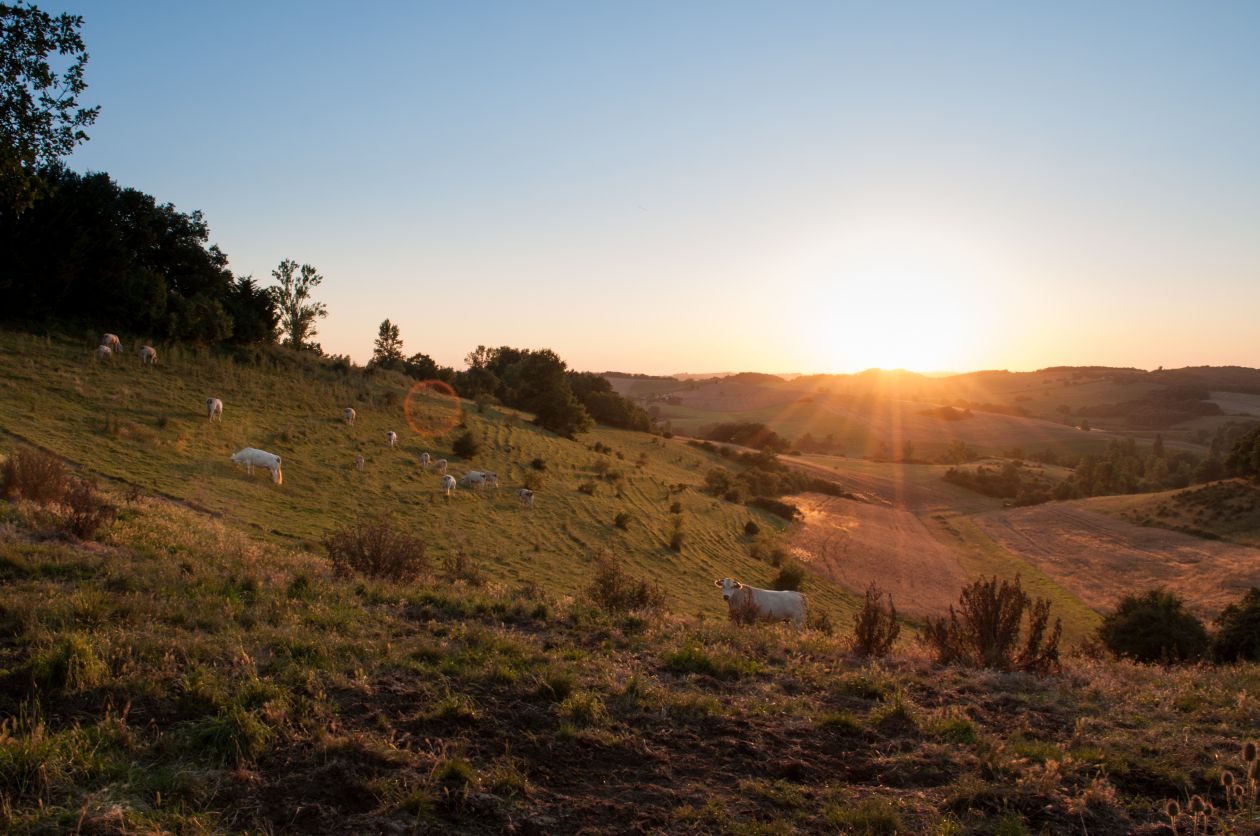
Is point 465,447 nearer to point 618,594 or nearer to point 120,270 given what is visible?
point 120,270

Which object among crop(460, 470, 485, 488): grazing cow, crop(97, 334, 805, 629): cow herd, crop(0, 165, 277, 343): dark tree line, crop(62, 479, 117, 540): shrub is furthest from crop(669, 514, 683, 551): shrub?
crop(0, 165, 277, 343): dark tree line

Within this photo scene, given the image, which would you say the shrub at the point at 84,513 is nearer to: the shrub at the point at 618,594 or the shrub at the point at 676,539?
the shrub at the point at 618,594

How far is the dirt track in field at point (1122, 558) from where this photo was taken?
36750 mm

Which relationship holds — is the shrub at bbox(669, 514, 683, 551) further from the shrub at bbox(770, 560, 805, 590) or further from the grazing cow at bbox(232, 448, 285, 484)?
the grazing cow at bbox(232, 448, 285, 484)

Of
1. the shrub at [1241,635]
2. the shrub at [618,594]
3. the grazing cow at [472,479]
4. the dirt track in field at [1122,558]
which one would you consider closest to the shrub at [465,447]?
the grazing cow at [472,479]

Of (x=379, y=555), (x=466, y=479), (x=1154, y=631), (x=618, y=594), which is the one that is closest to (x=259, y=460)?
(x=466, y=479)

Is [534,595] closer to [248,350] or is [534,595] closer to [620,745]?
[620,745]

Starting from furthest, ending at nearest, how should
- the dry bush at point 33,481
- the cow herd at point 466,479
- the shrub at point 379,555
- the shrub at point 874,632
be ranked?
the cow herd at point 466,479 < the dry bush at point 33,481 < the shrub at point 379,555 < the shrub at point 874,632

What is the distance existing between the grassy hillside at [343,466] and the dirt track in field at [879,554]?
3.65 metres

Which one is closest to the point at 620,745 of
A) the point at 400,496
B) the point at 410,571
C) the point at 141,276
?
the point at 410,571

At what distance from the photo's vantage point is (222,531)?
14.2m

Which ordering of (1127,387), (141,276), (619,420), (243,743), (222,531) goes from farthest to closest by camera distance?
(1127,387) → (619,420) → (141,276) → (222,531) → (243,743)

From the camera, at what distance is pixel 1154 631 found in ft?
55.1

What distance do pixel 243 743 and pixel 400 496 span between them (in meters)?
22.1
